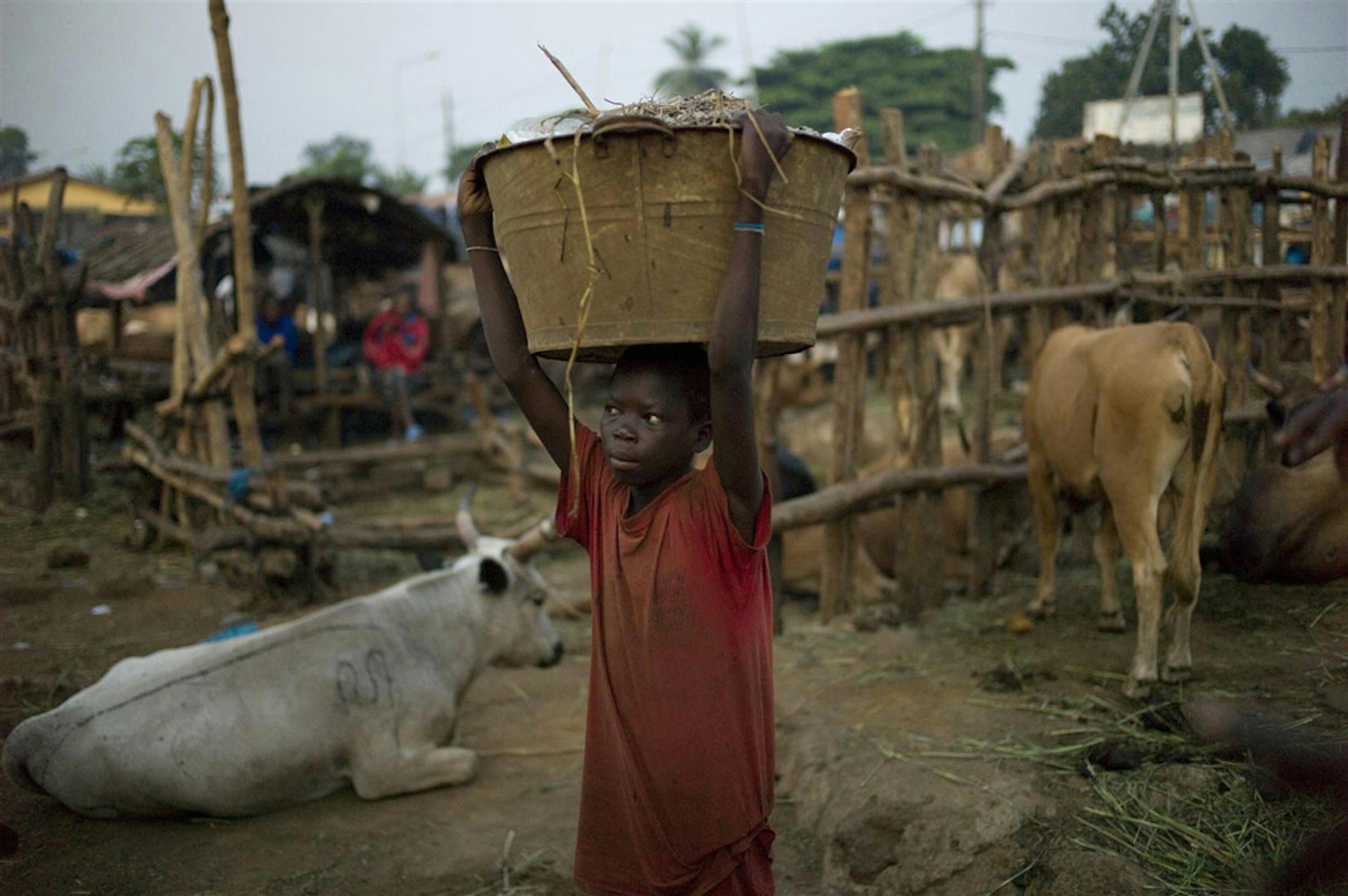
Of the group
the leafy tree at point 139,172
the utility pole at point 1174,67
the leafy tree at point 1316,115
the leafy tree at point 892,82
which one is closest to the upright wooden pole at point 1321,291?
the leafy tree at point 1316,115

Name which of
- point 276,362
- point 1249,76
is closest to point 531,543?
point 1249,76

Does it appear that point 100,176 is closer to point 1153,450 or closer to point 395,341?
point 395,341

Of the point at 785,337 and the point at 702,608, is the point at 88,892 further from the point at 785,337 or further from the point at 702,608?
the point at 785,337

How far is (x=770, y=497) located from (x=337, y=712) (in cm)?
272

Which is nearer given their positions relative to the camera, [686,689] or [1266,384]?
[686,689]

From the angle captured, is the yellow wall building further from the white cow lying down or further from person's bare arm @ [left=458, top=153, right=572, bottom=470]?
person's bare arm @ [left=458, top=153, right=572, bottom=470]

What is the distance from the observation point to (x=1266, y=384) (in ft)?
21.2

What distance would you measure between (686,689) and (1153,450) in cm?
312

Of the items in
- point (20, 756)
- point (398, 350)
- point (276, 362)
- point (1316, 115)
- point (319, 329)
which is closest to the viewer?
point (20, 756)

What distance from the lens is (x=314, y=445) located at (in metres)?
14.2

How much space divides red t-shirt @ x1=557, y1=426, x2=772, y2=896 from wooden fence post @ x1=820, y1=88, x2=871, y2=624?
369 centimetres

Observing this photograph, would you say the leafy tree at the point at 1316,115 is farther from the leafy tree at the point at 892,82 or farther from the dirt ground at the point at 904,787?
the leafy tree at the point at 892,82

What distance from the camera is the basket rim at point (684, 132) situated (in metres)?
1.96

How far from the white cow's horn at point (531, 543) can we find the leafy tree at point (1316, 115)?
19.4 ft
